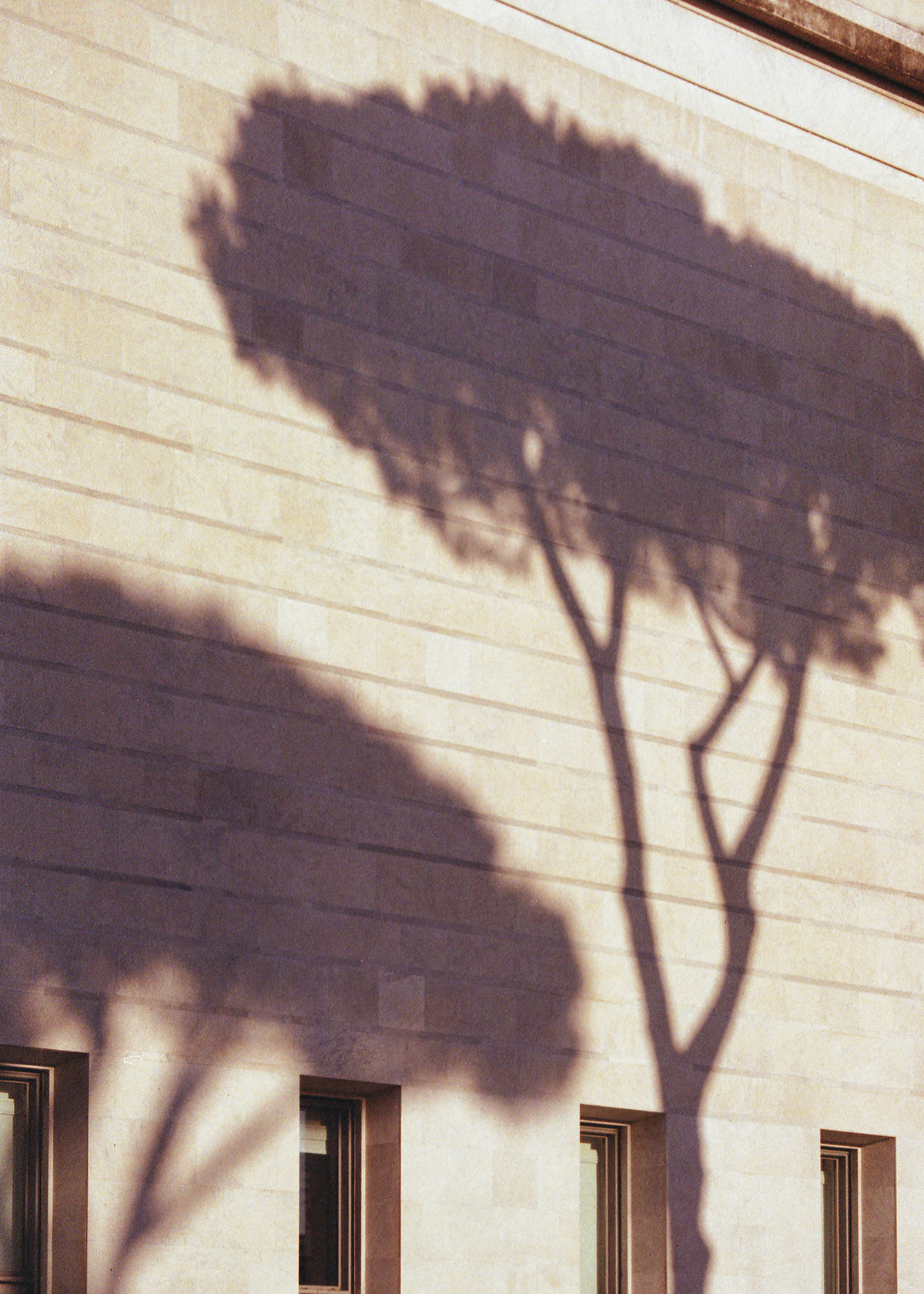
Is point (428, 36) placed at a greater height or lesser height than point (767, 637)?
greater

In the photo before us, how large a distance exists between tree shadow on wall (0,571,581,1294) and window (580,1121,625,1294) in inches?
47.2

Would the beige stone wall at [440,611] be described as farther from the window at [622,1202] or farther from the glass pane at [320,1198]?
the glass pane at [320,1198]

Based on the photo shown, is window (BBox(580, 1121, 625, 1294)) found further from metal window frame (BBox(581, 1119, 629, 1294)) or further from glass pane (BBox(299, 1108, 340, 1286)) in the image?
glass pane (BBox(299, 1108, 340, 1286))

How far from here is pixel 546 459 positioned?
1528 centimetres

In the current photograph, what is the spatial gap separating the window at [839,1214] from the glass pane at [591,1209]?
212 cm

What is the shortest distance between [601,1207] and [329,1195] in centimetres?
244

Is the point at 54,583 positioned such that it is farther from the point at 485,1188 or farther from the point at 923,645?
the point at 923,645

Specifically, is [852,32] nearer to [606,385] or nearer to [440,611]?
[606,385]

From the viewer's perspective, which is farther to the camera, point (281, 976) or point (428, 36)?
point (428, 36)

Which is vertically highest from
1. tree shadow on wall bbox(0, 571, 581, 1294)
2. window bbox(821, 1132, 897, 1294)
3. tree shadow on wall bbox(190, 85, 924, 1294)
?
tree shadow on wall bbox(190, 85, 924, 1294)

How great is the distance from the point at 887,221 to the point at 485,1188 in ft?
32.1

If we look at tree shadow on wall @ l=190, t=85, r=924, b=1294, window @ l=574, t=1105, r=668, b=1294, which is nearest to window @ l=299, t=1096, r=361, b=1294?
window @ l=574, t=1105, r=668, b=1294

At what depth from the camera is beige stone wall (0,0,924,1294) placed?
496 inches

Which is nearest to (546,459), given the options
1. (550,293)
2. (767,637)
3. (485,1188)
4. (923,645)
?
(550,293)
